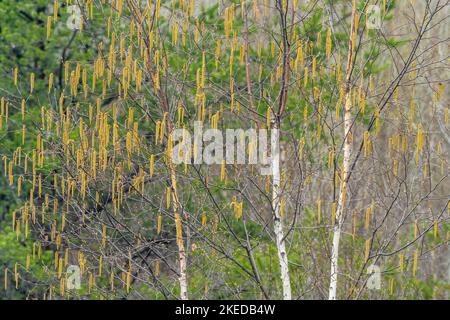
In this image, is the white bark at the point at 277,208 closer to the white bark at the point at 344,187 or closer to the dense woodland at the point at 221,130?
the dense woodland at the point at 221,130

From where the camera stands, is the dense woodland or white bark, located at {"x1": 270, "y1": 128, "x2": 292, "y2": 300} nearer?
the dense woodland

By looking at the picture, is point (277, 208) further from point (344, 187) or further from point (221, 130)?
point (221, 130)

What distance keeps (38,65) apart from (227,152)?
7.63m

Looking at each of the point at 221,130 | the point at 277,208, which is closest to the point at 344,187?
the point at 277,208

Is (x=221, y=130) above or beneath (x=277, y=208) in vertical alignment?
above

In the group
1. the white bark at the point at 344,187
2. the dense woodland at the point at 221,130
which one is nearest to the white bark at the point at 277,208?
the dense woodland at the point at 221,130

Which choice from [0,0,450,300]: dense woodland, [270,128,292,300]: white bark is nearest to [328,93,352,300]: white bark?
[0,0,450,300]: dense woodland

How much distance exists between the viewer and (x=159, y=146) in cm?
767

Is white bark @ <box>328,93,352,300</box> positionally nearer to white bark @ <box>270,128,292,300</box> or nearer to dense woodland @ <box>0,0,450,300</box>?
dense woodland @ <box>0,0,450,300</box>

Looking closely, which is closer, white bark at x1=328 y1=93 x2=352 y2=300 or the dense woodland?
the dense woodland

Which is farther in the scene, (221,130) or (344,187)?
(221,130)

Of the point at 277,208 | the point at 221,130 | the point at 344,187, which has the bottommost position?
the point at 277,208
